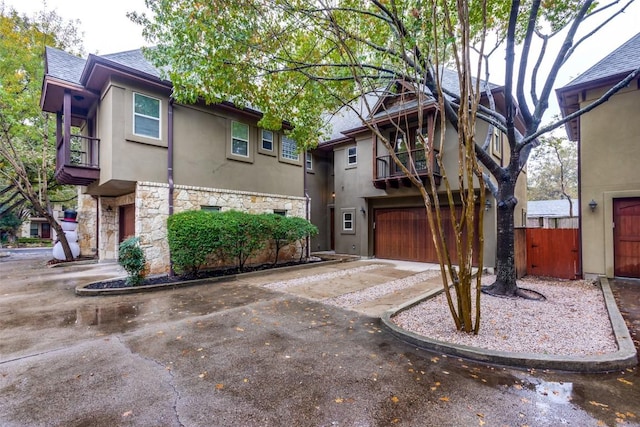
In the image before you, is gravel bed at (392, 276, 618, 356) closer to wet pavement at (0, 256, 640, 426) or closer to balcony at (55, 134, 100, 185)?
wet pavement at (0, 256, 640, 426)

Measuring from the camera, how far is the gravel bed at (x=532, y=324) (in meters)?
3.68

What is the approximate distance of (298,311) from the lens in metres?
5.40

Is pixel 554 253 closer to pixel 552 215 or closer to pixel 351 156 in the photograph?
pixel 351 156

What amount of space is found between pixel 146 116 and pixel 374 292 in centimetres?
809

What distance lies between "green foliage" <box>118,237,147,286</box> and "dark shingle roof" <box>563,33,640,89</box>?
12.1 meters

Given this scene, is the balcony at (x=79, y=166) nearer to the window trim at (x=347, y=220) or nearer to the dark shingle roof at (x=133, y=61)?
the dark shingle roof at (x=133, y=61)

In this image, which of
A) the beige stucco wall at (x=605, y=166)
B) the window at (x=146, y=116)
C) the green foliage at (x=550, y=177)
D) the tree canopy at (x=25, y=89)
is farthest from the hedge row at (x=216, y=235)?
the green foliage at (x=550, y=177)

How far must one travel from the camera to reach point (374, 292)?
688cm

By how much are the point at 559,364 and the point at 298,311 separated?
376 centimetres

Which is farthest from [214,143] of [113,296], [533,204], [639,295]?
[533,204]

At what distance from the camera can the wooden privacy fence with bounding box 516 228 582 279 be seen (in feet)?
26.9

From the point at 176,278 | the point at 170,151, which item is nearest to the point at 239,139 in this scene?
the point at 170,151

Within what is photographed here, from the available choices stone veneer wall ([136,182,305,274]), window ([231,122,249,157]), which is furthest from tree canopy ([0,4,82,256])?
window ([231,122,249,157])

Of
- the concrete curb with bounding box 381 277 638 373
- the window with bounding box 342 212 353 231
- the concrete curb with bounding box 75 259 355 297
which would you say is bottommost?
the concrete curb with bounding box 75 259 355 297
